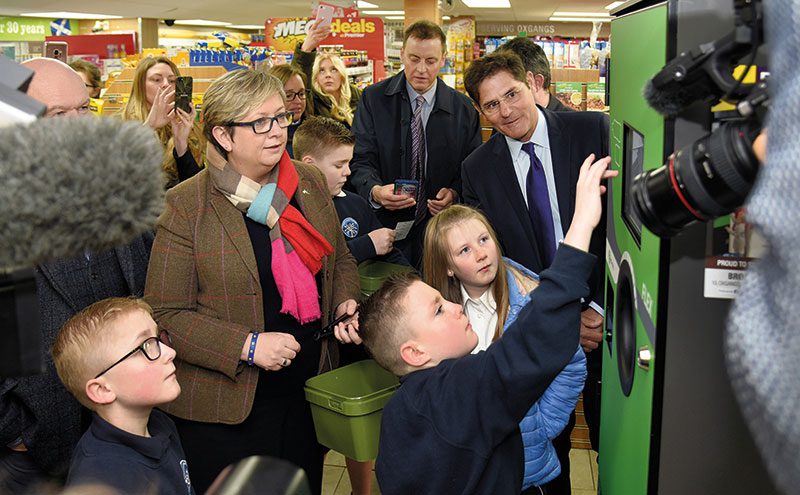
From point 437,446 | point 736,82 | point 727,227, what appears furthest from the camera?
point 437,446

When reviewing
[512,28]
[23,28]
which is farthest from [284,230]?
[23,28]

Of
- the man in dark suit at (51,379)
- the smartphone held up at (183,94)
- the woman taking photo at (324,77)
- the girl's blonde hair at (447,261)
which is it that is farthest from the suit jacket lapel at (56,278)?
the woman taking photo at (324,77)

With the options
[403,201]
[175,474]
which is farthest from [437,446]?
[403,201]

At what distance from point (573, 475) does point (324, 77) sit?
10.4ft

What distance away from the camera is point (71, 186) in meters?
0.56

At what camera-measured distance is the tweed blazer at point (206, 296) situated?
7.43ft

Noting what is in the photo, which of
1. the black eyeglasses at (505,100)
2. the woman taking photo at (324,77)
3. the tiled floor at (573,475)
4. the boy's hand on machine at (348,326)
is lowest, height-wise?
the tiled floor at (573,475)

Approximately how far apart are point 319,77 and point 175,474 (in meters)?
4.02

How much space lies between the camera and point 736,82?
952 millimetres

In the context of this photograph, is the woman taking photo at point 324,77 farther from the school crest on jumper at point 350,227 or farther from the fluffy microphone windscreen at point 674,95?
the fluffy microphone windscreen at point 674,95

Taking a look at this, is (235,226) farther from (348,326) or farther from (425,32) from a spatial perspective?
(425,32)

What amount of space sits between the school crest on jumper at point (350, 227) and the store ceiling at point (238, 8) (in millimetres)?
12676

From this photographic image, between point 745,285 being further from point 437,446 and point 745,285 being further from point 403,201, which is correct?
point 403,201

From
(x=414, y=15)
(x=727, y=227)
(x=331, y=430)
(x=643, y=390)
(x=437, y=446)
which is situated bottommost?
(x=331, y=430)
